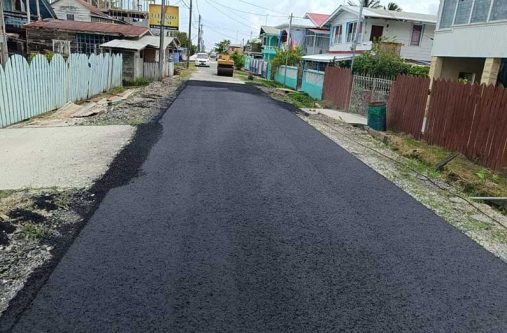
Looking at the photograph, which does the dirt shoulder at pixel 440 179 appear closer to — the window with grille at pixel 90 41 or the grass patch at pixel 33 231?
the grass patch at pixel 33 231

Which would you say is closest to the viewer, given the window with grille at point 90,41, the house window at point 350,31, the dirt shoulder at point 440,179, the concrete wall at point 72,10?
the dirt shoulder at point 440,179

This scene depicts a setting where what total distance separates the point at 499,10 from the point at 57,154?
50.2 feet

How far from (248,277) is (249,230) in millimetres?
1142

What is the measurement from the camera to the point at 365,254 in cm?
477

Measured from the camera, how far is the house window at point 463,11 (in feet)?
55.0

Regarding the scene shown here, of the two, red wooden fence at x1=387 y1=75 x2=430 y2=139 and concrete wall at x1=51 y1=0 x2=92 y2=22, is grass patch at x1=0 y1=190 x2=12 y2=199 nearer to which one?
red wooden fence at x1=387 y1=75 x2=430 y2=139

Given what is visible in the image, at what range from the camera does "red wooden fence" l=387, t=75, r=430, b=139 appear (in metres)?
13.0

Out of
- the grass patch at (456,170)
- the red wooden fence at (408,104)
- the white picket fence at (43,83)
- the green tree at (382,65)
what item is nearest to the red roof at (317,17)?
the green tree at (382,65)

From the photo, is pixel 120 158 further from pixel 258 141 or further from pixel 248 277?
pixel 248 277

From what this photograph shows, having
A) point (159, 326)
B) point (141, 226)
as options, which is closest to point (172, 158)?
point (141, 226)

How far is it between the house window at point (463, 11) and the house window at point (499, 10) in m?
1.37

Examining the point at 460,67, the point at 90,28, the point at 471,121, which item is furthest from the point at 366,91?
the point at 90,28

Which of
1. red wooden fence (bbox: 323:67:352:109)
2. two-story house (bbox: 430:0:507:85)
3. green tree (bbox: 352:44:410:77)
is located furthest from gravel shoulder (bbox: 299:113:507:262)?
green tree (bbox: 352:44:410:77)

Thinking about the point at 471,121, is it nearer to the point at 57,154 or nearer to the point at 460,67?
the point at 57,154
